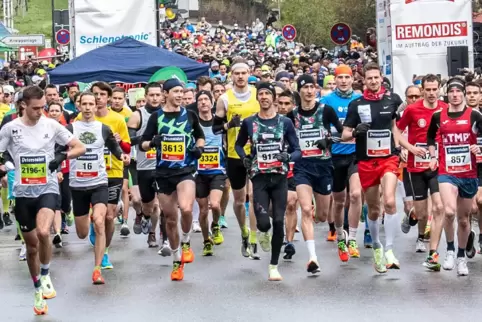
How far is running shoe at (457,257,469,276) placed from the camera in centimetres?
1266

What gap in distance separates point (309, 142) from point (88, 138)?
92.3 inches

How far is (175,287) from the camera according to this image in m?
12.5

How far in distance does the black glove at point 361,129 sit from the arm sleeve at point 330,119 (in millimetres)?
623

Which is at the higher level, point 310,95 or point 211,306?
point 310,95

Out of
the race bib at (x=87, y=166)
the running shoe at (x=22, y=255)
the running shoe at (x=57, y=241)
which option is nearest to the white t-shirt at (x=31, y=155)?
the race bib at (x=87, y=166)

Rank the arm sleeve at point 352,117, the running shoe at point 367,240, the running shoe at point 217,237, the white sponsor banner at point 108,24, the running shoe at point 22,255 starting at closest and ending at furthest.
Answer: the arm sleeve at point 352,117, the running shoe at point 22,255, the running shoe at point 367,240, the running shoe at point 217,237, the white sponsor banner at point 108,24

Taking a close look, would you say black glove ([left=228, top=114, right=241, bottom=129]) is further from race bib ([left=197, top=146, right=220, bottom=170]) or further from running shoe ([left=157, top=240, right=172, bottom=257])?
running shoe ([left=157, top=240, right=172, bottom=257])

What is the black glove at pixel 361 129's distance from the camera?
13031 millimetres

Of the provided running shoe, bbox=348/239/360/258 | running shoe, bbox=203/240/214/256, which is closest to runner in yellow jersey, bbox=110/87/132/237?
running shoe, bbox=203/240/214/256

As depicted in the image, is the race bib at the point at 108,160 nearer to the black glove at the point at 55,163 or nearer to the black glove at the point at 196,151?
the black glove at the point at 196,151

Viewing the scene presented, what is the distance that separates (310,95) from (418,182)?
1.55 metres

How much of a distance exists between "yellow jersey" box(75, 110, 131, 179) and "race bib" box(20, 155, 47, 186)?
2581mm

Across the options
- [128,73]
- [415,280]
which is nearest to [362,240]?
[415,280]

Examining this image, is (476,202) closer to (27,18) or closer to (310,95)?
(310,95)
